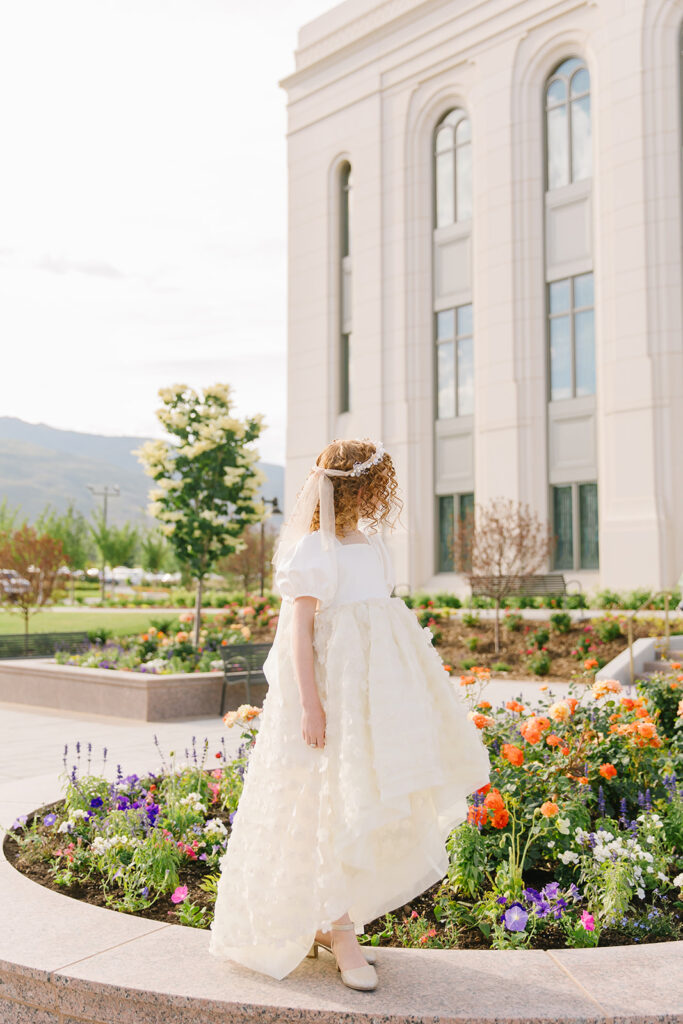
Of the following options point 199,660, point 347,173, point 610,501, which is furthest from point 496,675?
point 347,173

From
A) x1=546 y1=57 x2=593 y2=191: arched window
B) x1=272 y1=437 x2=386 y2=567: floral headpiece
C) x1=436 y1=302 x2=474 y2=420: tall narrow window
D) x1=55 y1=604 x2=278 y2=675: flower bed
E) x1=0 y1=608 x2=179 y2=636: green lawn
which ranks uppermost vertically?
x1=546 y1=57 x2=593 y2=191: arched window

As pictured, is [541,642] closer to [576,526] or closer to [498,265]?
[576,526]

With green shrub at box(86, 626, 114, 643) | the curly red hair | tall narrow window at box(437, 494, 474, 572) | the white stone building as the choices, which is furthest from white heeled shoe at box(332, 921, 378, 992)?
tall narrow window at box(437, 494, 474, 572)

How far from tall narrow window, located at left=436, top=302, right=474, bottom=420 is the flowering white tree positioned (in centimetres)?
1247

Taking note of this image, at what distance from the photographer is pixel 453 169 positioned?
2697cm

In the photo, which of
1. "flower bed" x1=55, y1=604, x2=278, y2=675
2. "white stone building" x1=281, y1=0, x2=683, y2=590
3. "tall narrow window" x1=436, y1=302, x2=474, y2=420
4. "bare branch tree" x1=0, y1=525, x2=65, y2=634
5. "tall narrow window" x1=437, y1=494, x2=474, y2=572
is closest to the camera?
"flower bed" x1=55, y1=604, x2=278, y2=675

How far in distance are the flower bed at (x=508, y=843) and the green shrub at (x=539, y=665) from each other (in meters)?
8.42

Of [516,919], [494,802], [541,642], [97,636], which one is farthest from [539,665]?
[516,919]

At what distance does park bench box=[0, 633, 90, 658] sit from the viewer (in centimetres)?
1544

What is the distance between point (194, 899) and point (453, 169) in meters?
26.1

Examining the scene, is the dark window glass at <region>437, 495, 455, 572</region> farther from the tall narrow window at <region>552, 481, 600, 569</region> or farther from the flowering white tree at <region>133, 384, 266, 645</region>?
the flowering white tree at <region>133, 384, 266, 645</region>

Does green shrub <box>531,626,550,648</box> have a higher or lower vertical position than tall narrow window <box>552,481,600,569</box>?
lower

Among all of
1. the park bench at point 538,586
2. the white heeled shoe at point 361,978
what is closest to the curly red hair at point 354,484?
the white heeled shoe at point 361,978

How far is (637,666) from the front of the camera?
1291cm
